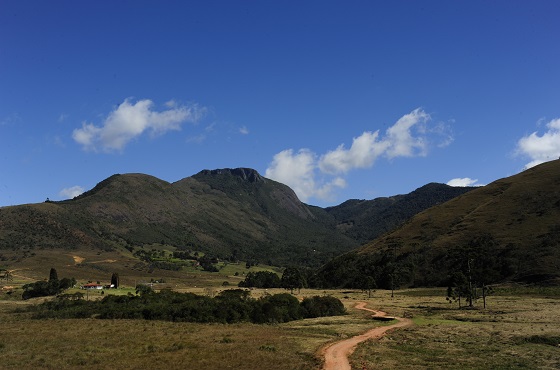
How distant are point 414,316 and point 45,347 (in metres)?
52.5

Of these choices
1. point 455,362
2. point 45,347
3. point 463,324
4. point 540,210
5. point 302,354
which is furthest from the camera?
point 540,210

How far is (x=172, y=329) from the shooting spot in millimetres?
56281

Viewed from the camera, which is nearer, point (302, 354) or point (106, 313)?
point (302, 354)

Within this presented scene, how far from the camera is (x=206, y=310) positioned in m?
70.6

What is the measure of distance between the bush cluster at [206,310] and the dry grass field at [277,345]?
9452 millimetres

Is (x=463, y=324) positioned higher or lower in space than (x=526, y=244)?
lower

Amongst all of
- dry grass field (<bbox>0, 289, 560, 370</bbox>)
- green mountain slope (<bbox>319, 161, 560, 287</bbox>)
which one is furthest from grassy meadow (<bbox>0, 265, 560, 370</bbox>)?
green mountain slope (<bbox>319, 161, 560, 287</bbox>)

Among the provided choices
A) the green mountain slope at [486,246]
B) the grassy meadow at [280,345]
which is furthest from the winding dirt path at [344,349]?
the green mountain slope at [486,246]

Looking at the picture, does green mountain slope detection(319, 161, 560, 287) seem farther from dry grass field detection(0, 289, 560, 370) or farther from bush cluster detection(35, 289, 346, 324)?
dry grass field detection(0, 289, 560, 370)

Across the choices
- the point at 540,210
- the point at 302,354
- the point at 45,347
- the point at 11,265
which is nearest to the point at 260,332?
the point at 302,354

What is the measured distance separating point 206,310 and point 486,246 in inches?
4387

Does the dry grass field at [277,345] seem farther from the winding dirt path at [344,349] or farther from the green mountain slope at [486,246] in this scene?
the green mountain slope at [486,246]

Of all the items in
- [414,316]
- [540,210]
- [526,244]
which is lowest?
[414,316]

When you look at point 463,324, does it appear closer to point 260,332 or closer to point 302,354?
point 260,332
